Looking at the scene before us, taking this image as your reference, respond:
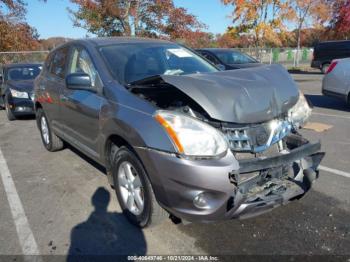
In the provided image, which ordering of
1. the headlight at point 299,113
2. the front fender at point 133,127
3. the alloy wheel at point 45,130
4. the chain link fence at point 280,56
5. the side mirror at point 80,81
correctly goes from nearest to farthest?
the front fender at point 133,127, the headlight at point 299,113, the side mirror at point 80,81, the alloy wheel at point 45,130, the chain link fence at point 280,56

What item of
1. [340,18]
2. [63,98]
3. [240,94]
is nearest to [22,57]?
[63,98]

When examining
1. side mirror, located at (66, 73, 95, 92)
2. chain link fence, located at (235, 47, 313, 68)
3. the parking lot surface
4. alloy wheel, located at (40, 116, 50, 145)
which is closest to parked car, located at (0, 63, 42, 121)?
alloy wheel, located at (40, 116, 50, 145)

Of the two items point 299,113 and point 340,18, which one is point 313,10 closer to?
point 340,18

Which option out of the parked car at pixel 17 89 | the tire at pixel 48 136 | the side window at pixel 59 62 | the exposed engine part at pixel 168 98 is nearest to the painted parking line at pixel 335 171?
the exposed engine part at pixel 168 98

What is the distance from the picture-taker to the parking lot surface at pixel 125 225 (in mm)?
3182

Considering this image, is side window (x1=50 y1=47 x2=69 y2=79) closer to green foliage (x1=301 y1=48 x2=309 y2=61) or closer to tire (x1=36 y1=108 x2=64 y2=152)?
tire (x1=36 y1=108 x2=64 y2=152)

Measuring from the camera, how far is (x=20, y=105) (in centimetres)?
929

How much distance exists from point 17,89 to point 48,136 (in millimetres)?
3946

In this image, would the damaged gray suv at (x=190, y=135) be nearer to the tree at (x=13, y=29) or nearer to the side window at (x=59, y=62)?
the side window at (x=59, y=62)

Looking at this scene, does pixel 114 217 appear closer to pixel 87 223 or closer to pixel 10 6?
pixel 87 223

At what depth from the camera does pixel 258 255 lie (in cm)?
302

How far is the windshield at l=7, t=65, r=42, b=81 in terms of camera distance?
34.0ft

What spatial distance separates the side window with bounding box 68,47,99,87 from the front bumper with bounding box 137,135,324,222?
50.5 inches

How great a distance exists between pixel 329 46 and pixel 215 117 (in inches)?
845
